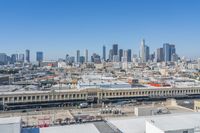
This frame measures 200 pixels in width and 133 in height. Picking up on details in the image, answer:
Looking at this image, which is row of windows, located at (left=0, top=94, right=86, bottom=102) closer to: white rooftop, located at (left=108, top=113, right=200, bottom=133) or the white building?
white rooftop, located at (left=108, top=113, right=200, bottom=133)

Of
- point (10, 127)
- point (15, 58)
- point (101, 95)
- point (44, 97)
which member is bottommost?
point (44, 97)

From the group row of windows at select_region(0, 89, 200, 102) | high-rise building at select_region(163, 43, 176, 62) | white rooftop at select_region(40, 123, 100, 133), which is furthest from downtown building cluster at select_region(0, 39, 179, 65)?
white rooftop at select_region(40, 123, 100, 133)

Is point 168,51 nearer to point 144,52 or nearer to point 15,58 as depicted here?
point 144,52

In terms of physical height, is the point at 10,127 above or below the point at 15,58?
below

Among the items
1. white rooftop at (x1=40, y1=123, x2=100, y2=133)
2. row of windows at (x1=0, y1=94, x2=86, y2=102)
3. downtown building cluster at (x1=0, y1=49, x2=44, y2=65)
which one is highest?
downtown building cluster at (x1=0, y1=49, x2=44, y2=65)

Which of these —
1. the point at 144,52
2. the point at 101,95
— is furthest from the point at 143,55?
the point at 101,95

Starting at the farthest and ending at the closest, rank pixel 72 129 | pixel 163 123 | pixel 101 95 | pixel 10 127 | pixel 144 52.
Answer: pixel 144 52 < pixel 101 95 < pixel 72 129 < pixel 163 123 < pixel 10 127

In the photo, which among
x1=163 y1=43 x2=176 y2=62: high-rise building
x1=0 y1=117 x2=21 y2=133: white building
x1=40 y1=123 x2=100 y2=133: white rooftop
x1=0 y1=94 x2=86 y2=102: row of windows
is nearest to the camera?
x1=0 y1=117 x2=21 y2=133: white building

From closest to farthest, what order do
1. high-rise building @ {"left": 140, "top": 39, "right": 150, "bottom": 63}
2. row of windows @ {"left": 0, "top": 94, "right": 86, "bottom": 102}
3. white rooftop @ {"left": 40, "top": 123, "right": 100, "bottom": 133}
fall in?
white rooftop @ {"left": 40, "top": 123, "right": 100, "bottom": 133} → row of windows @ {"left": 0, "top": 94, "right": 86, "bottom": 102} → high-rise building @ {"left": 140, "top": 39, "right": 150, "bottom": 63}

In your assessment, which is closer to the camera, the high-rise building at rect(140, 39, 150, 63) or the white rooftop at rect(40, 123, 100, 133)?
the white rooftop at rect(40, 123, 100, 133)

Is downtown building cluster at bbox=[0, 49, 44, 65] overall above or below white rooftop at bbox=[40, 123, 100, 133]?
above

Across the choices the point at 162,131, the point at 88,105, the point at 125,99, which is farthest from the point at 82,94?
the point at 162,131
